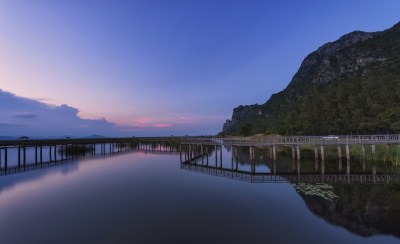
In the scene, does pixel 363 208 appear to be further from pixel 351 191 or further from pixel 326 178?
pixel 326 178

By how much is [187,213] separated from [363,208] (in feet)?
38.1

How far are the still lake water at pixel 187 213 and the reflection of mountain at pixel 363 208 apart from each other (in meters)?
0.05

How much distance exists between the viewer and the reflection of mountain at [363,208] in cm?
1295

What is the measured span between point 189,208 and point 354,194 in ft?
42.9

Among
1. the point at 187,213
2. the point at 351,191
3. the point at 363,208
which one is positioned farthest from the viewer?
the point at 351,191

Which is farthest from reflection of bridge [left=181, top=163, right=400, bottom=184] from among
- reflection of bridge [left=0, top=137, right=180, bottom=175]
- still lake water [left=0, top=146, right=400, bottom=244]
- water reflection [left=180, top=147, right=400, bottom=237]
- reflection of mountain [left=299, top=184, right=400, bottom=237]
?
reflection of bridge [left=0, top=137, right=180, bottom=175]

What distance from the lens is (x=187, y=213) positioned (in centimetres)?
1564

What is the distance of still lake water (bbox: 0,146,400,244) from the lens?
12.2 meters

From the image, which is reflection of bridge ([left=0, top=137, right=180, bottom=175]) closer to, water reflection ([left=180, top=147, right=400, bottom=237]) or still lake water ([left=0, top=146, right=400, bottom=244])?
still lake water ([left=0, top=146, right=400, bottom=244])

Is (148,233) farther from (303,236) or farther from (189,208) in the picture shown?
(303,236)

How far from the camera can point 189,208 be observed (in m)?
16.8

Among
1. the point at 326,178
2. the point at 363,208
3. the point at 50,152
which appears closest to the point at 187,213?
the point at 363,208

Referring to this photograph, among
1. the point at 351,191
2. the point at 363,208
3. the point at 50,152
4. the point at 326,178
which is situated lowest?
the point at 363,208

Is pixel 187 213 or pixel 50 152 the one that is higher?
pixel 50 152
